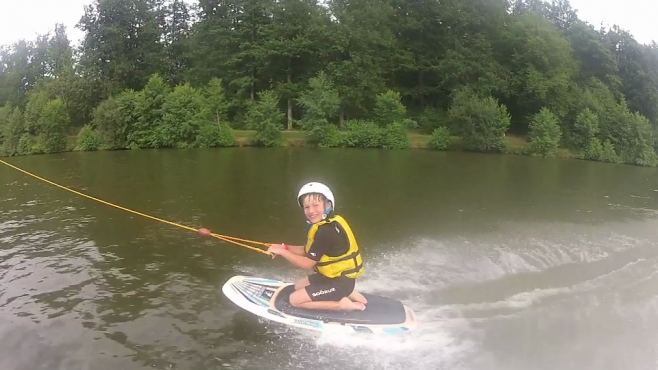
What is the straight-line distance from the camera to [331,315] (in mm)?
7672

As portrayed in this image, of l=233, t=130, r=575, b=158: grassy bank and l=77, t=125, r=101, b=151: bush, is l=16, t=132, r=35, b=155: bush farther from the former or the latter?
l=233, t=130, r=575, b=158: grassy bank

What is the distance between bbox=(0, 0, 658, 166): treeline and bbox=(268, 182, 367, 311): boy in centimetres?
3264

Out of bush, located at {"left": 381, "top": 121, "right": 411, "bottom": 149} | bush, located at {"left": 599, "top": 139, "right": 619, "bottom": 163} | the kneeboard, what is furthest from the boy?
bush, located at {"left": 599, "top": 139, "right": 619, "bottom": 163}

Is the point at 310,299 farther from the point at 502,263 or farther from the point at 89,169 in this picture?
the point at 89,169

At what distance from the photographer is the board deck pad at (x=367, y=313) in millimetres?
7570

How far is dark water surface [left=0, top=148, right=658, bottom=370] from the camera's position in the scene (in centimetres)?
733

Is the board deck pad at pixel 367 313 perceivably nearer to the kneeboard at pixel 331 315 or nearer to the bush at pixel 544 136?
the kneeboard at pixel 331 315

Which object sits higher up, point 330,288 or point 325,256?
point 325,256

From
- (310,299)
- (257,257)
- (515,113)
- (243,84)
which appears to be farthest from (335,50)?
(310,299)

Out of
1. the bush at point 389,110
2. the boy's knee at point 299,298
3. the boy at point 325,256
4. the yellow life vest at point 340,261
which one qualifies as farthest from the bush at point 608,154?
the boy's knee at point 299,298

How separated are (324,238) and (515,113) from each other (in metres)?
43.7

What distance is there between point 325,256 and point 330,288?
0.55 m

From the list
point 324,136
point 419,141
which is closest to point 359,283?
point 324,136

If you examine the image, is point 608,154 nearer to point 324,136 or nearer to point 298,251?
point 324,136
